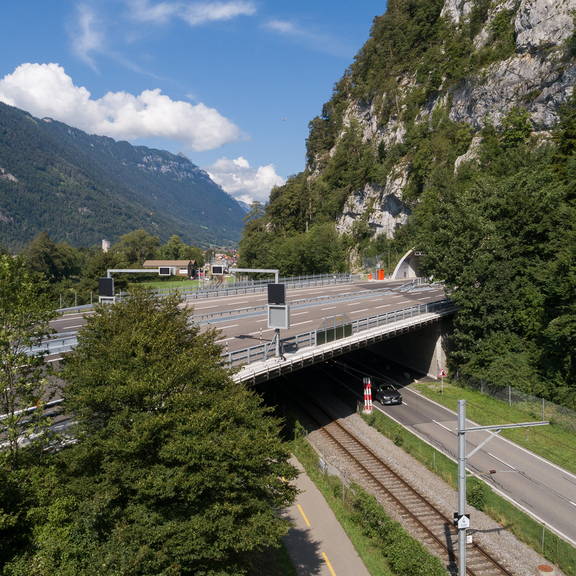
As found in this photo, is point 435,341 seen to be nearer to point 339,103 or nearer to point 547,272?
point 547,272

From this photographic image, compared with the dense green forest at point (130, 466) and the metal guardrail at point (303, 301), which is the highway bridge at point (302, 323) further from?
the dense green forest at point (130, 466)

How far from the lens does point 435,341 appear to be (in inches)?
1574

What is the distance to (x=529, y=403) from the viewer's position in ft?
102

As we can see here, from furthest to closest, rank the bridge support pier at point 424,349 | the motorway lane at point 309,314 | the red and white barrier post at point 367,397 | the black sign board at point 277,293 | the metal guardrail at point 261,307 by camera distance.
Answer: the bridge support pier at point 424,349 → the metal guardrail at point 261,307 → the red and white barrier post at point 367,397 → the motorway lane at point 309,314 → the black sign board at point 277,293

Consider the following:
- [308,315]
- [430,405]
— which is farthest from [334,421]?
[308,315]

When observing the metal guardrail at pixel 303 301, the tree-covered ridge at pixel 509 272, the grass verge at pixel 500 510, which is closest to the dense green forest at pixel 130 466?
the grass verge at pixel 500 510

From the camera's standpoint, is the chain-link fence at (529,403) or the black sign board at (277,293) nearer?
the black sign board at (277,293)

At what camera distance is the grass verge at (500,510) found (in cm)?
1664

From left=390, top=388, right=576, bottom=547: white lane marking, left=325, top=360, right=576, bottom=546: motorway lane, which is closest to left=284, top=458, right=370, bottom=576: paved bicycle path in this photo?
left=325, top=360, right=576, bottom=546: motorway lane

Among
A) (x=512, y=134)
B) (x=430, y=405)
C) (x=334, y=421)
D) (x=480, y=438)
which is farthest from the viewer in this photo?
(x=512, y=134)

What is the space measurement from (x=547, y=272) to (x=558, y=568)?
21504mm

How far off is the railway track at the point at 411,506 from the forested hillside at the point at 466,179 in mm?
14395

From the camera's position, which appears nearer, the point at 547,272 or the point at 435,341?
the point at 547,272

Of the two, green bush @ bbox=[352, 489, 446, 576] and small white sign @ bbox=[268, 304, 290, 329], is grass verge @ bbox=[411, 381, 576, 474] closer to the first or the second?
green bush @ bbox=[352, 489, 446, 576]
